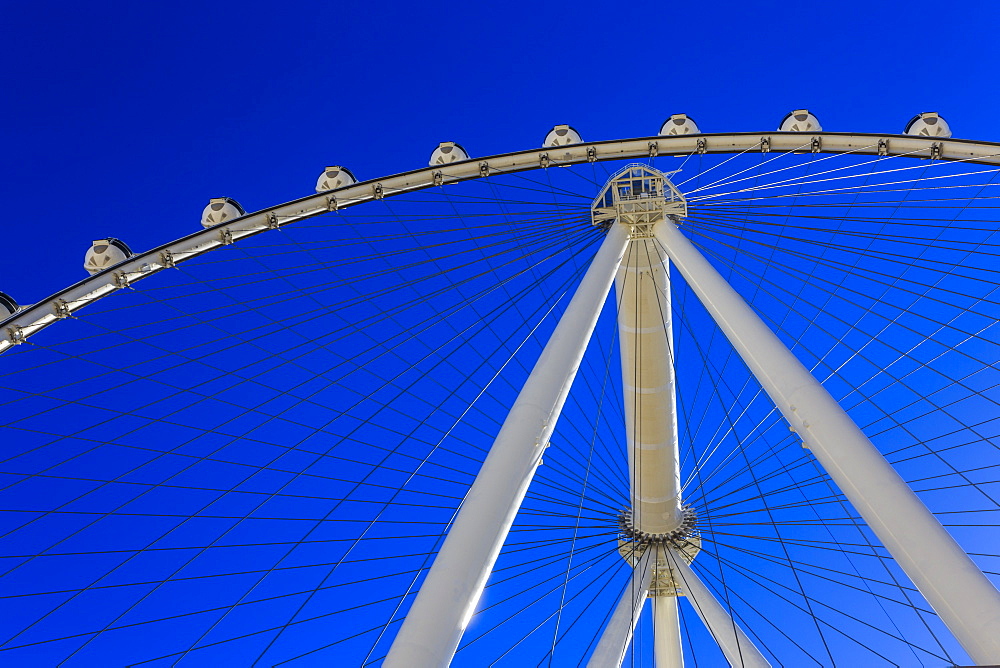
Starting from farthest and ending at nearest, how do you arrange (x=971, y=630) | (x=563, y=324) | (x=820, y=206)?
(x=820, y=206)
(x=563, y=324)
(x=971, y=630)

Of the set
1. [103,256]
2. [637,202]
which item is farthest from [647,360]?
[103,256]

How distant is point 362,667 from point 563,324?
198 inches

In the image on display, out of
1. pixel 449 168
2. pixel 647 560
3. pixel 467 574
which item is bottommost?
pixel 467 574

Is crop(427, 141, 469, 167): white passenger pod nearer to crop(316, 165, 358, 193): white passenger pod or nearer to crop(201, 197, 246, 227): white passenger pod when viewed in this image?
crop(316, 165, 358, 193): white passenger pod

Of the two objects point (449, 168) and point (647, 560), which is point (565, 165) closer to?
point (449, 168)

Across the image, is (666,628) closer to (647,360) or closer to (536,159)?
(647,360)

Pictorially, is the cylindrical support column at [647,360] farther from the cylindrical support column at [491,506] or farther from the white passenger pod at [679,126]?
the cylindrical support column at [491,506]

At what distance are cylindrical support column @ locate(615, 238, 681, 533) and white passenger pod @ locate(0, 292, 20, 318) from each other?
11.4 meters

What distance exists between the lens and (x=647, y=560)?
19.2 metres

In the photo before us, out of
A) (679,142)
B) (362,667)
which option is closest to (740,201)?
(679,142)

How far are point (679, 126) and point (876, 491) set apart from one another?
11.7m

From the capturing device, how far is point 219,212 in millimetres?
16578

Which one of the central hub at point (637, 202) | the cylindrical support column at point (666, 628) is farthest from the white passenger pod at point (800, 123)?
the cylindrical support column at point (666, 628)

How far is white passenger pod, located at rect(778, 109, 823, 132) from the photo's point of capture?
58.3 feet
